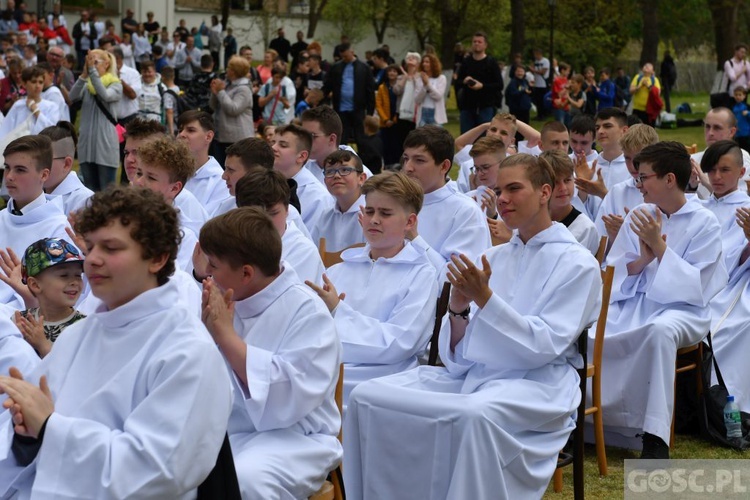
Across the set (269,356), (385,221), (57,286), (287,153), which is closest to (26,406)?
(269,356)

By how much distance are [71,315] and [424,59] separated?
1371 centimetres

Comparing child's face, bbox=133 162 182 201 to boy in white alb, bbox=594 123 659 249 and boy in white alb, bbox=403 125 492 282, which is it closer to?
boy in white alb, bbox=403 125 492 282

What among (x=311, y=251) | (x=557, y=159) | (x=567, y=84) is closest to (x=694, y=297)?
(x=557, y=159)

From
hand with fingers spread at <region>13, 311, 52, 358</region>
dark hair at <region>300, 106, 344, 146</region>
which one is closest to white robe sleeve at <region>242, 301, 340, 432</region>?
hand with fingers spread at <region>13, 311, 52, 358</region>

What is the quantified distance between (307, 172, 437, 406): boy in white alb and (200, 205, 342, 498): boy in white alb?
1442 mm

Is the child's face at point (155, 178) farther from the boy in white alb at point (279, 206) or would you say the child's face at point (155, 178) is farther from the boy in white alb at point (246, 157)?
the boy in white alb at point (279, 206)

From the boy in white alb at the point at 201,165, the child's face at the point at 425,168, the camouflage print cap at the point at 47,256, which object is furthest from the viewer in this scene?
the boy in white alb at the point at 201,165

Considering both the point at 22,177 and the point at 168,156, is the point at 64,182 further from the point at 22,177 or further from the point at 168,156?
the point at 168,156

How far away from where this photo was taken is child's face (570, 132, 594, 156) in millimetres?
10047

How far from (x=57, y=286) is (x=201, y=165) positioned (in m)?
4.23

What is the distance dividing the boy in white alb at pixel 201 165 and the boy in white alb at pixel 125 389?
5.31m

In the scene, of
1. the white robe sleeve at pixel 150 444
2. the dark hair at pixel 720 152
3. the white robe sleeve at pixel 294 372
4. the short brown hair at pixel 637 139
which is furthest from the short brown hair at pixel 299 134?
the white robe sleeve at pixel 150 444

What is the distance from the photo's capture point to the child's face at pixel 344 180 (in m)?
7.98

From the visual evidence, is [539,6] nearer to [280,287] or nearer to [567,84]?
[567,84]
